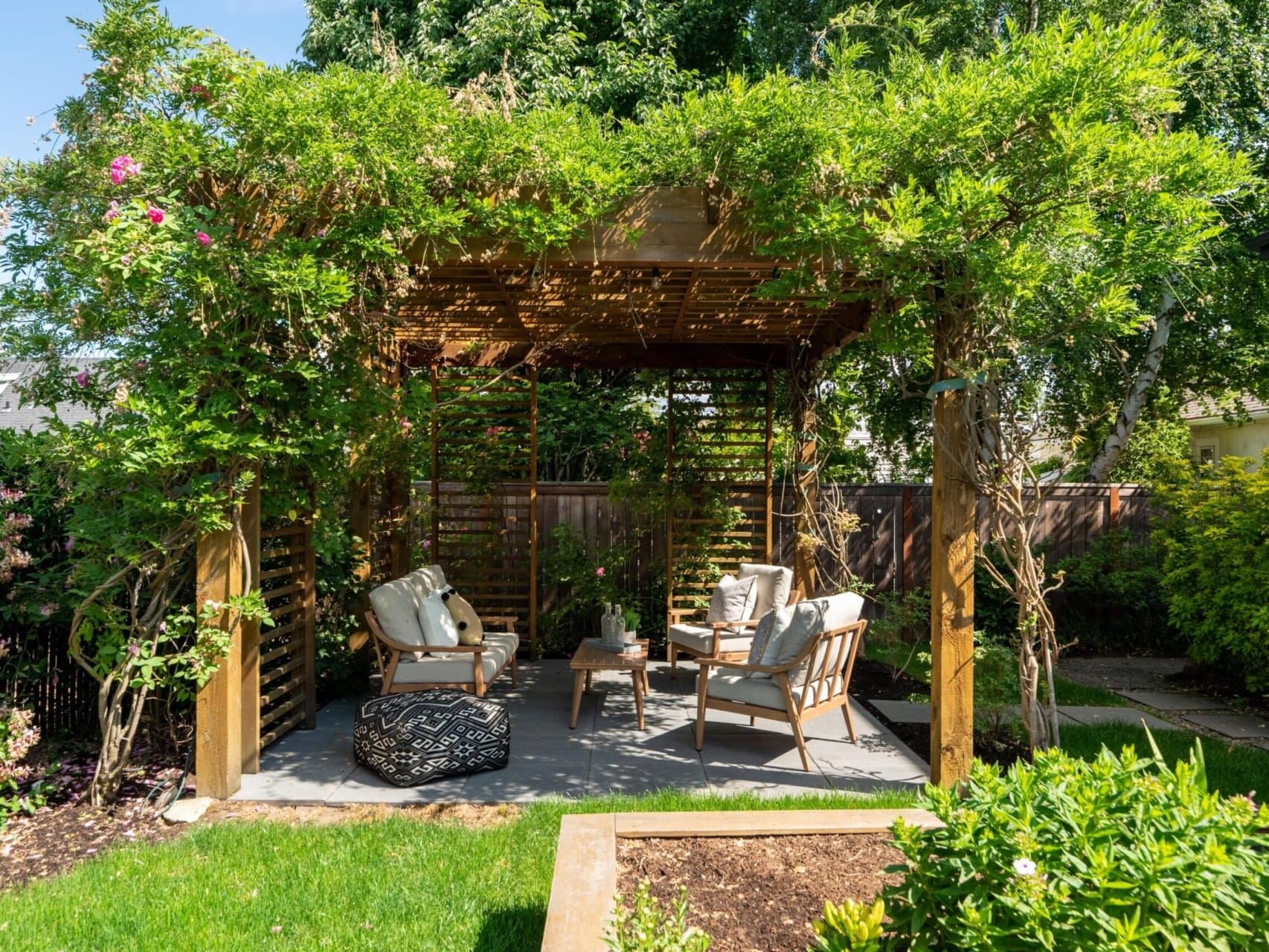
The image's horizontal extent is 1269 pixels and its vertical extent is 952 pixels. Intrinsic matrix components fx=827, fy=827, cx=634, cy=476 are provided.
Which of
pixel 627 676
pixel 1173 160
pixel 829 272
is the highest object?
pixel 1173 160

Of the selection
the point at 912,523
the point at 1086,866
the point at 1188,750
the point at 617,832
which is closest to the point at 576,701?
the point at 617,832

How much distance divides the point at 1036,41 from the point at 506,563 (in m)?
5.70

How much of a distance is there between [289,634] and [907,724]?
384 centimetres

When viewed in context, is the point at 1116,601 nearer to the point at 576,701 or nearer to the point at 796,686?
the point at 796,686

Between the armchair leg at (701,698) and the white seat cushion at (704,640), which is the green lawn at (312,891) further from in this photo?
the white seat cushion at (704,640)

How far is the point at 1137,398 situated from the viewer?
9.23m

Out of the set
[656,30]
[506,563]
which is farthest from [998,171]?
[656,30]

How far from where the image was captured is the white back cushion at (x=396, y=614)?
200 inches

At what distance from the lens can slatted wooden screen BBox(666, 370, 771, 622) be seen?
295 inches

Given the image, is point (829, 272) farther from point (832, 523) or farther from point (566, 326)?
point (832, 523)

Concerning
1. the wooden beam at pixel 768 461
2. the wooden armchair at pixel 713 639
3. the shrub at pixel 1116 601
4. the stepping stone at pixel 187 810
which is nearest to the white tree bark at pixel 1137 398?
the shrub at pixel 1116 601

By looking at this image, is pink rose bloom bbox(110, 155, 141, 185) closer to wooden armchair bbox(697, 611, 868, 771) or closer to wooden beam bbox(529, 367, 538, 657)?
wooden armchair bbox(697, 611, 868, 771)

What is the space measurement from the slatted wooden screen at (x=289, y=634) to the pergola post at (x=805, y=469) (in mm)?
4008

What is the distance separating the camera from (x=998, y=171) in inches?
141
